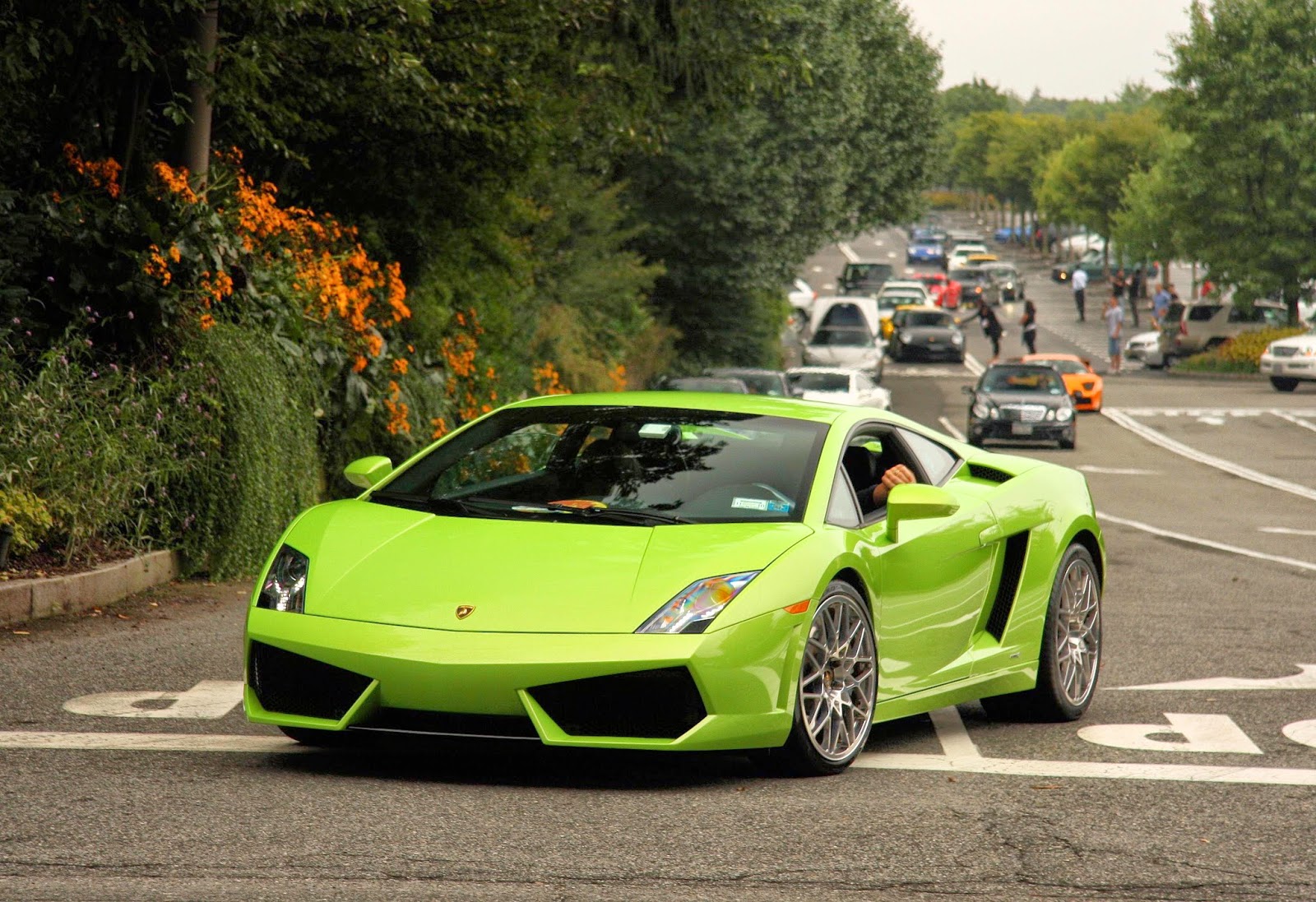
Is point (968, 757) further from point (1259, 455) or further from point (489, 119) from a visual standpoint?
point (1259, 455)

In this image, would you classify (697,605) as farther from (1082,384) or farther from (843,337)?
(843,337)

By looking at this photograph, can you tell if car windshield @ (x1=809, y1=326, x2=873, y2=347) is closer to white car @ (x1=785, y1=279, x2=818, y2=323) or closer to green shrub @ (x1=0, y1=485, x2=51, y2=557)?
white car @ (x1=785, y1=279, x2=818, y2=323)

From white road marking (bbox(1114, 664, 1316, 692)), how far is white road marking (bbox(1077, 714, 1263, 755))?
2.84 ft

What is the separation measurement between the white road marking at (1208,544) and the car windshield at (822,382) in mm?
12403

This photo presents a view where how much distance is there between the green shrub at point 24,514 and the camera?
1073 centimetres

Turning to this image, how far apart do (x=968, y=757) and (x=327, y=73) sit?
33.9ft

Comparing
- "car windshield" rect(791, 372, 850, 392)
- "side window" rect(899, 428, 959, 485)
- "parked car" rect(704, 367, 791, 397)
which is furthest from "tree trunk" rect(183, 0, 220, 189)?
"car windshield" rect(791, 372, 850, 392)

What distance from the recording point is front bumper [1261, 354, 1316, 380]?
49.6 meters

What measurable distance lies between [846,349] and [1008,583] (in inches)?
1617

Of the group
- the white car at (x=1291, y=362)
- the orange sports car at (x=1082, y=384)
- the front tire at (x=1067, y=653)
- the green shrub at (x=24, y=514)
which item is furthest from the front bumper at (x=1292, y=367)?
the front tire at (x=1067, y=653)

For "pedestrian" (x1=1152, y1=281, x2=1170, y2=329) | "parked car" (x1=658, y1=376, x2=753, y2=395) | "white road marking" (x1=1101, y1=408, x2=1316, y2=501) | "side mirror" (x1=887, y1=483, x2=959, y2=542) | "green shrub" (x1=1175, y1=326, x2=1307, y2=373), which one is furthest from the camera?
"pedestrian" (x1=1152, y1=281, x2=1170, y2=329)

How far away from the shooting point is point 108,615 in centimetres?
1088

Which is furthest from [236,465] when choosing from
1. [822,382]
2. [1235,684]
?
[822,382]

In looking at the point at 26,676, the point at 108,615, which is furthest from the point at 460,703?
the point at 108,615
